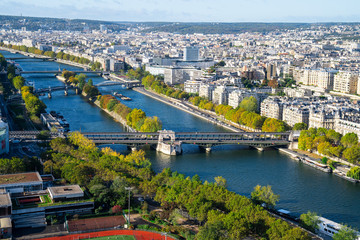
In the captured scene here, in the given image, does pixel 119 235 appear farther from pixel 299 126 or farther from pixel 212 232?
pixel 299 126

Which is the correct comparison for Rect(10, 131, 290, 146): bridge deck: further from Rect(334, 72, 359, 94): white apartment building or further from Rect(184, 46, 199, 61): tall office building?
Rect(184, 46, 199, 61): tall office building

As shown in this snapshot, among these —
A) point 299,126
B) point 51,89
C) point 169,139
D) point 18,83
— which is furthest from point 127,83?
point 169,139

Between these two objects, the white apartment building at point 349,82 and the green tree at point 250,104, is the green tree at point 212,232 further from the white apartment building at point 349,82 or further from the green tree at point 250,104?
the white apartment building at point 349,82

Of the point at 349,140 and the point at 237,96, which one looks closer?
the point at 349,140

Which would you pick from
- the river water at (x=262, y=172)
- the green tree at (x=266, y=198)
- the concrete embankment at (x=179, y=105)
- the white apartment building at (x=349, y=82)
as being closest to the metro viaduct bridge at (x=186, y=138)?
the river water at (x=262, y=172)

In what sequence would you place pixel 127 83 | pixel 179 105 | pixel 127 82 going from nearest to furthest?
1. pixel 179 105
2. pixel 127 83
3. pixel 127 82

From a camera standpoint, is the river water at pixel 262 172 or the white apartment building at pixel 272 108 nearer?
the river water at pixel 262 172

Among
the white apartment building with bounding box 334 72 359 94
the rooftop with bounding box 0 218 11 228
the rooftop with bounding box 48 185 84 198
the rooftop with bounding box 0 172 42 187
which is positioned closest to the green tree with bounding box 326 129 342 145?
the rooftop with bounding box 48 185 84 198

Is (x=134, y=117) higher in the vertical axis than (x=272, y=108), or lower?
lower
